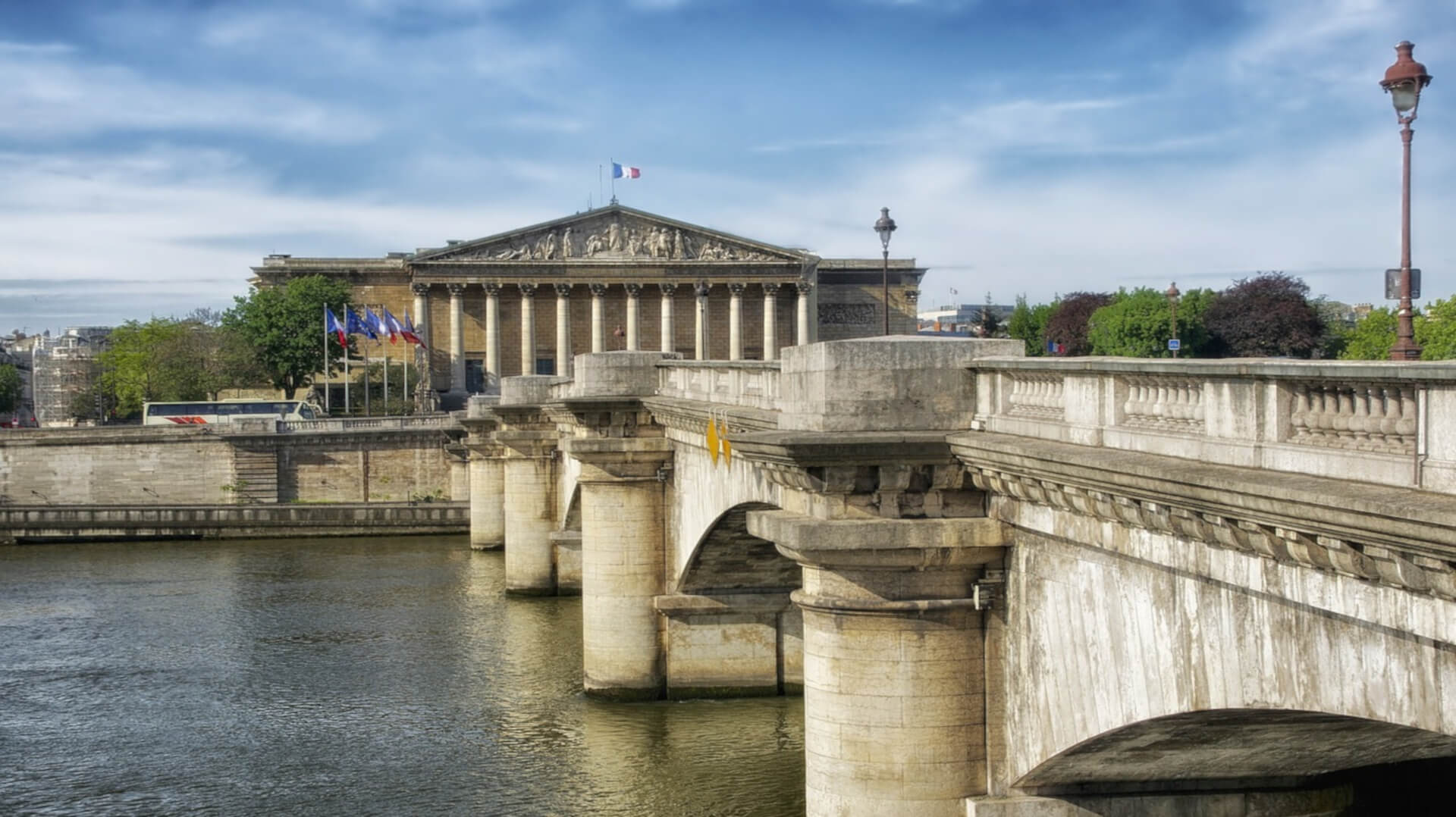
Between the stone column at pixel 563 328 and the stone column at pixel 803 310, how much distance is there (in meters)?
16.5

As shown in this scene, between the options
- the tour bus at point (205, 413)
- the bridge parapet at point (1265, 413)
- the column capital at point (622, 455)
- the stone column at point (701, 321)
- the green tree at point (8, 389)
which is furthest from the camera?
the green tree at point (8, 389)

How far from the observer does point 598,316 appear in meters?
119

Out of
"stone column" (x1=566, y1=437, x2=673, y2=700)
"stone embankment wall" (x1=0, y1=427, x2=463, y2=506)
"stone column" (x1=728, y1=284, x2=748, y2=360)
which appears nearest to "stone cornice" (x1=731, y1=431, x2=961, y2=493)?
"stone column" (x1=566, y1=437, x2=673, y2=700)

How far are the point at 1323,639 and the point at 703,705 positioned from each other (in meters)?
20.6

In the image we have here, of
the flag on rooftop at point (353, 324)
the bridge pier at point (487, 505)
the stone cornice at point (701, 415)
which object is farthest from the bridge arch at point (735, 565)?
the flag on rooftop at point (353, 324)

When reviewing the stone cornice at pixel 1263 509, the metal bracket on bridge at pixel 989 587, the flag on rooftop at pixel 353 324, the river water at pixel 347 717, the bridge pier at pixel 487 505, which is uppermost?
the flag on rooftop at pixel 353 324

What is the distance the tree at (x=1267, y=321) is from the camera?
62.2m

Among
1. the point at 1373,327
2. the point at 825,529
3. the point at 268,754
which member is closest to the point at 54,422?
the point at 1373,327

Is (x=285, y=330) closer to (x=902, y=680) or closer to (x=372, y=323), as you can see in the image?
(x=372, y=323)

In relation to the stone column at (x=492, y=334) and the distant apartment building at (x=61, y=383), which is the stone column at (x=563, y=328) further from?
the distant apartment building at (x=61, y=383)

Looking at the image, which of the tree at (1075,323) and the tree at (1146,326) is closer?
the tree at (1146,326)

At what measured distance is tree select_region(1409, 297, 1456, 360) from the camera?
58.5 metres

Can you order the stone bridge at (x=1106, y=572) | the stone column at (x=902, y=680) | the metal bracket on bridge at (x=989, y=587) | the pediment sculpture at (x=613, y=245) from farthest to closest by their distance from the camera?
the pediment sculpture at (x=613, y=245)
the stone column at (x=902, y=680)
the metal bracket on bridge at (x=989, y=587)
the stone bridge at (x=1106, y=572)

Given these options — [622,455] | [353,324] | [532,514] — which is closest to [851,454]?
[622,455]
